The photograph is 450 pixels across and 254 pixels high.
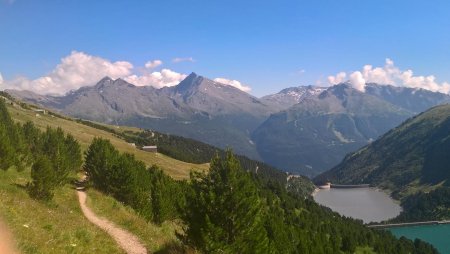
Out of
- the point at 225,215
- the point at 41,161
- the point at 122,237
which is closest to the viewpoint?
the point at 225,215

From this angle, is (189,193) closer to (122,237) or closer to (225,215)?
(225,215)

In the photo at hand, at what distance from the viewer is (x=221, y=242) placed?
2670 centimetres

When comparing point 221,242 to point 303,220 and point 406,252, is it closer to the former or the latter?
point 303,220

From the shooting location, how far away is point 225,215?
91.6 ft

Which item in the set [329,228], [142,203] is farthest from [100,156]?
[329,228]

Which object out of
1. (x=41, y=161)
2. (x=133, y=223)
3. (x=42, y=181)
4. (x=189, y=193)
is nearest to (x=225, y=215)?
(x=189, y=193)

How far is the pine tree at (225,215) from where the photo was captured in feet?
88.5

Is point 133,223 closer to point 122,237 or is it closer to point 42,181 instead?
point 122,237

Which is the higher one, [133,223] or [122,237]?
[133,223]

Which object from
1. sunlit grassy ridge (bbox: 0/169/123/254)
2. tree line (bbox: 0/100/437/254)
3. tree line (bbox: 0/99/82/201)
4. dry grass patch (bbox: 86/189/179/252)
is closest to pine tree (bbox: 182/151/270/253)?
tree line (bbox: 0/100/437/254)

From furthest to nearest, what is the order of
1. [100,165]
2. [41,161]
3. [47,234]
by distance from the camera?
[100,165] < [41,161] < [47,234]

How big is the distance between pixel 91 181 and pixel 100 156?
15.2 feet

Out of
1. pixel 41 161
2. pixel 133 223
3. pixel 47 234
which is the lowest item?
pixel 133 223

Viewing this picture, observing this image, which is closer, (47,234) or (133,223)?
(47,234)
